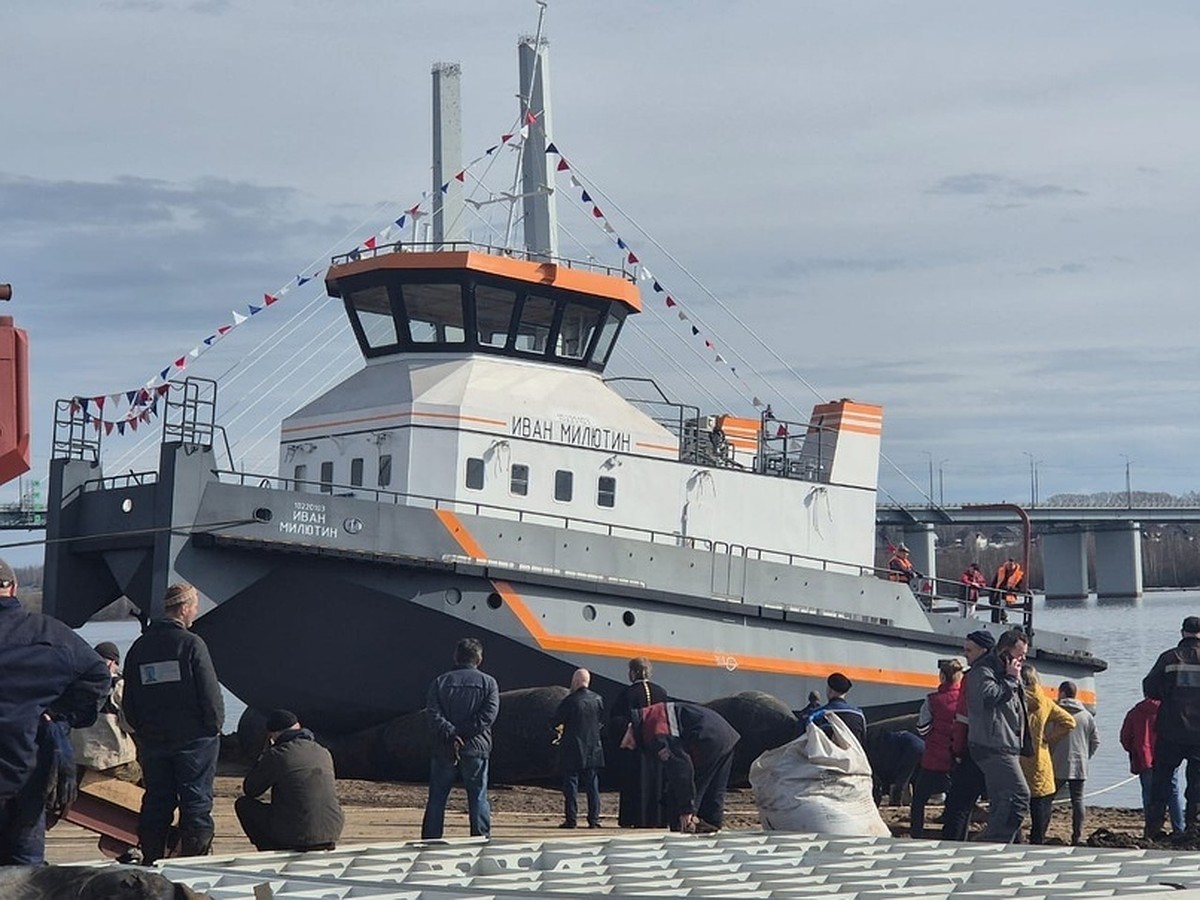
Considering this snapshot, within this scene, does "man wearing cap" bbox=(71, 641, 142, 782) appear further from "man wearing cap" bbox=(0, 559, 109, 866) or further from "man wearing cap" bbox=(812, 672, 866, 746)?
"man wearing cap" bbox=(812, 672, 866, 746)

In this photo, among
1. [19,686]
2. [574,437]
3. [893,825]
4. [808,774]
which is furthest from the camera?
[574,437]

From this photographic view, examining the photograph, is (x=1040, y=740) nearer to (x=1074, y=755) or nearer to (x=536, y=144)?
(x=1074, y=755)

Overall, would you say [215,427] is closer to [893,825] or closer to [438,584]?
[438,584]

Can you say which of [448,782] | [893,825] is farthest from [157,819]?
[893,825]

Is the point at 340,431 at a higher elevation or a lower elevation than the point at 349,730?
higher

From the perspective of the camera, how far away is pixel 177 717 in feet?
22.1

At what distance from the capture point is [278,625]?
13672mm

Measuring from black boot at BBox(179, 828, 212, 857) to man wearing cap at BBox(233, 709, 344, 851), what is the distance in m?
0.20

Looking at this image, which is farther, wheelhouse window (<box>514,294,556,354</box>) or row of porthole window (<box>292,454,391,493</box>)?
wheelhouse window (<box>514,294,556,354</box>)

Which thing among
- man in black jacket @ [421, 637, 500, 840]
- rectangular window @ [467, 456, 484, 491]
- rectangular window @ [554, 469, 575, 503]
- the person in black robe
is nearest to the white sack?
man in black jacket @ [421, 637, 500, 840]

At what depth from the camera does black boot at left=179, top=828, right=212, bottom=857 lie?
6703 millimetres

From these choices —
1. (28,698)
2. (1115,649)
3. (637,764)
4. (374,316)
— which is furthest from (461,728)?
(1115,649)

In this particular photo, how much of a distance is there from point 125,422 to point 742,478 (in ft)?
19.3

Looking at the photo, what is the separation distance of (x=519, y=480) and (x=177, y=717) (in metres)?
8.24
